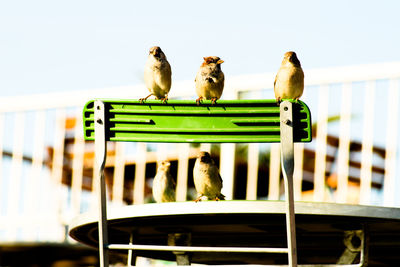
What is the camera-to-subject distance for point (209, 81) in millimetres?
3449

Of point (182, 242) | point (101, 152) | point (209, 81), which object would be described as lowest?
point (182, 242)

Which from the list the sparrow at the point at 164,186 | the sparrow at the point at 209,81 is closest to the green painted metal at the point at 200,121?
the sparrow at the point at 209,81

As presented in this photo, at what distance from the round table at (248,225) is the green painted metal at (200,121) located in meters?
0.18

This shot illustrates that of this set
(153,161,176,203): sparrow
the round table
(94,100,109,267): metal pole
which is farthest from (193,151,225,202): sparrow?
(94,100,109,267): metal pole

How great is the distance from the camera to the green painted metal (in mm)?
1864

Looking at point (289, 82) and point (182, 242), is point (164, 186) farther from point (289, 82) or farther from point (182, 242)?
point (182, 242)

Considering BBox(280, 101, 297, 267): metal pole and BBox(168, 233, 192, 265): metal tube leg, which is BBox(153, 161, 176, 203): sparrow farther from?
BBox(280, 101, 297, 267): metal pole

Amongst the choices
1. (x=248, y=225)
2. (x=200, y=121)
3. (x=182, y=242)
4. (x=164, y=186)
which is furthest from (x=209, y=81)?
(x=200, y=121)

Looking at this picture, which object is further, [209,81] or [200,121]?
[209,81]

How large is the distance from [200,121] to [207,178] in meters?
1.67

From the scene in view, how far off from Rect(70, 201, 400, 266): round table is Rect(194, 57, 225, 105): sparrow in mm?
901

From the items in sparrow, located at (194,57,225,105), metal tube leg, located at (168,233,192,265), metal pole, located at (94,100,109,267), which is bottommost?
metal tube leg, located at (168,233,192,265)

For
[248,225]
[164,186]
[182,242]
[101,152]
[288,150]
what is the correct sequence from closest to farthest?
[288,150], [101,152], [248,225], [182,242], [164,186]

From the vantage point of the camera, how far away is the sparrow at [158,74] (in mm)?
3762
